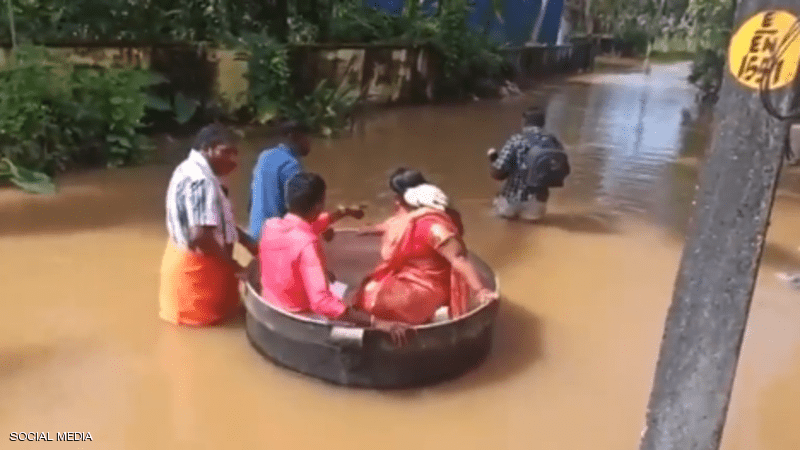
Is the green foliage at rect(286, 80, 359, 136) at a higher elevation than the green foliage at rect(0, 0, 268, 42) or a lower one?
lower

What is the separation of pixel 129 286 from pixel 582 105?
535 inches

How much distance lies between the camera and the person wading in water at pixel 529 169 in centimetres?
725

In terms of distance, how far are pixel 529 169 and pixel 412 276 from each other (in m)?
3.34

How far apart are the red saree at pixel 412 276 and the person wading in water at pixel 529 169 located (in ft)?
10.1

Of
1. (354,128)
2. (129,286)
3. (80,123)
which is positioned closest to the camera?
(129,286)

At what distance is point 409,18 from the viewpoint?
598 inches

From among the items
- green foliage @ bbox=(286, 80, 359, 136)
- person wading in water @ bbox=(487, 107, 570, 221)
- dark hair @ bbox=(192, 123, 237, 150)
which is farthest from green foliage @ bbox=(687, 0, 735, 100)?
dark hair @ bbox=(192, 123, 237, 150)

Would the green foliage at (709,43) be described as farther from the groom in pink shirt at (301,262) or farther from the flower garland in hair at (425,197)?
the groom in pink shirt at (301,262)

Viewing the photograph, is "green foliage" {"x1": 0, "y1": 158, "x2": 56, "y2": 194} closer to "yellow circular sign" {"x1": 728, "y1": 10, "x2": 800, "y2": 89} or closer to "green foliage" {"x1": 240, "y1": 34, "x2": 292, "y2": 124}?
"green foliage" {"x1": 240, "y1": 34, "x2": 292, "y2": 124}

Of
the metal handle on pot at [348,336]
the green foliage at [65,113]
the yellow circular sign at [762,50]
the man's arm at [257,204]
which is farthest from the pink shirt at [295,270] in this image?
the green foliage at [65,113]

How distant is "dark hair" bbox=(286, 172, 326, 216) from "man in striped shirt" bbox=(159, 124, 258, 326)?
20.4 inches

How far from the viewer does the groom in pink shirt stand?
13.3ft

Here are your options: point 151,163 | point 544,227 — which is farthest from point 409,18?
point 544,227

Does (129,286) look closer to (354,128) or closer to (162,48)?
(162,48)
